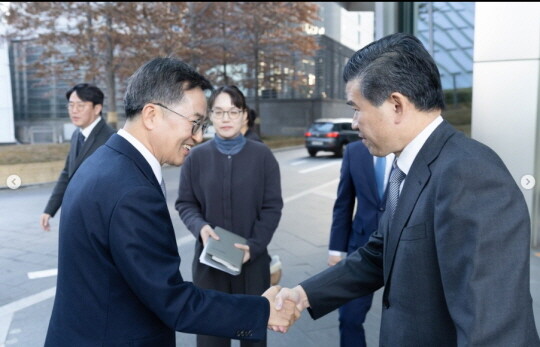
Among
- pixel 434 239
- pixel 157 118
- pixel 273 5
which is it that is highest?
pixel 273 5

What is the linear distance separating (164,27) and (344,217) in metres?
13.5

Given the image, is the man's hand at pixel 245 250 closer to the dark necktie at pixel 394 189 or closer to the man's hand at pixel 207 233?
the man's hand at pixel 207 233

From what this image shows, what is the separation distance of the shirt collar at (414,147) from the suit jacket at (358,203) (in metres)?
1.42

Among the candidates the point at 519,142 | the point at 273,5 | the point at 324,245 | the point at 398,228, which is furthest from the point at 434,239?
the point at 273,5

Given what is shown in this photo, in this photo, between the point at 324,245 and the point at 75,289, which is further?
the point at 324,245

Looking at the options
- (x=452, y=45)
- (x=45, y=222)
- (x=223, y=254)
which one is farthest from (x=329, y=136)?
(x=223, y=254)

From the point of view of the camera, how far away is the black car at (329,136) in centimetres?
1914

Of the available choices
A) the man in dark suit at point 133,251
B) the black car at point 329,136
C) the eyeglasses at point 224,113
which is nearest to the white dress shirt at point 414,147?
the man in dark suit at point 133,251

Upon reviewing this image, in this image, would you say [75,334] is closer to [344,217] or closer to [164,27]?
[344,217]

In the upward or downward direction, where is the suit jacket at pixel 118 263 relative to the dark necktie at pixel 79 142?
downward

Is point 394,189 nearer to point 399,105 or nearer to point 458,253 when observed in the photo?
point 399,105

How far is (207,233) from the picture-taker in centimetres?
277

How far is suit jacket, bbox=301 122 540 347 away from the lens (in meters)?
1.20

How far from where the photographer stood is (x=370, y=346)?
358 cm
